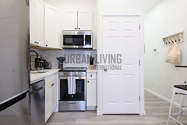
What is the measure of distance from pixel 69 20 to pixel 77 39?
1.73 feet

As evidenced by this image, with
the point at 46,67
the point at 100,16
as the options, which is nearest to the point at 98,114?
the point at 46,67

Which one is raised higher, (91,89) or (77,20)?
(77,20)

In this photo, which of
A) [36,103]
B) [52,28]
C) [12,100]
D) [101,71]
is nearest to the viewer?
[12,100]

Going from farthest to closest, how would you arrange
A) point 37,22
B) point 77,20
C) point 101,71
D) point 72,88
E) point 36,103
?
1. point 77,20
2. point 72,88
3. point 101,71
4. point 37,22
5. point 36,103

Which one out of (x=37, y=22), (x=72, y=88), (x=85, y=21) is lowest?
(x=72, y=88)

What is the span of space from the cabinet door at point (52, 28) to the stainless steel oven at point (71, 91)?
71 centimetres

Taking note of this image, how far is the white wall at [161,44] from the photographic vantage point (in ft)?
11.0

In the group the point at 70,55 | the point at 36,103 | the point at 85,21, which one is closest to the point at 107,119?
the point at 36,103

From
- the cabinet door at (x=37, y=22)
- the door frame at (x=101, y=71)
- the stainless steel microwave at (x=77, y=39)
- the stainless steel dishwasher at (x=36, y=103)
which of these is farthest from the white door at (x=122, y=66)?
the stainless steel dishwasher at (x=36, y=103)

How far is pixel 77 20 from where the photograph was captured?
135 inches

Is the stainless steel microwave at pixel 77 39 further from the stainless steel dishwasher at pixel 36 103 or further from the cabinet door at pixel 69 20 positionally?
the stainless steel dishwasher at pixel 36 103

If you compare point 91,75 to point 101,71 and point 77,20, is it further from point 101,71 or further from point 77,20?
point 77,20

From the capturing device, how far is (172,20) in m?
3.68

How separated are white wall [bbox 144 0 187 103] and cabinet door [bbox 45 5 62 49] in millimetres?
2836
